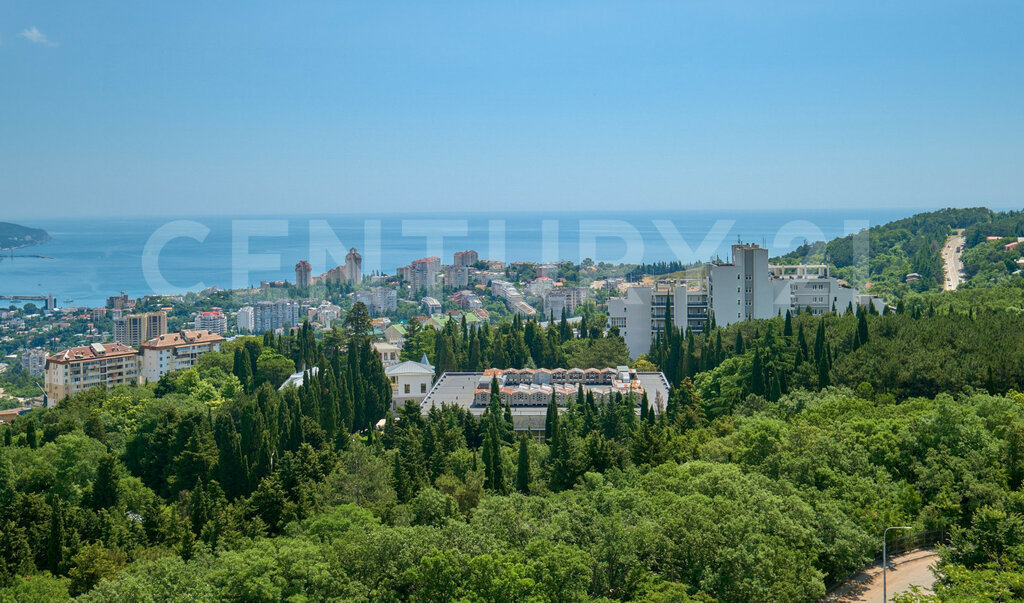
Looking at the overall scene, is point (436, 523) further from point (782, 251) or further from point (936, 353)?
point (782, 251)

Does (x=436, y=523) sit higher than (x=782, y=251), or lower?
lower

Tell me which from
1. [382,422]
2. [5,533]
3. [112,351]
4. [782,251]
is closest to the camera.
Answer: [5,533]

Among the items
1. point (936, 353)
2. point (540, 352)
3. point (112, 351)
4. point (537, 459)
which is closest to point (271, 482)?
point (537, 459)

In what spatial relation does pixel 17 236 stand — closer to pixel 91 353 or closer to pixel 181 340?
pixel 91 353

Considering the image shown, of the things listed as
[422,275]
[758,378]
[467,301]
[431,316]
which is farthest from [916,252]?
[758,378]

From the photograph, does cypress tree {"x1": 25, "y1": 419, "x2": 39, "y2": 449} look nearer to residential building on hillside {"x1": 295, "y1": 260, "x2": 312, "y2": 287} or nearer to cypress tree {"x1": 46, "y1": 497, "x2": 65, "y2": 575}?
cypress tree {"x1": 46, "y1": 497, "x2": 65, "y2": 575}

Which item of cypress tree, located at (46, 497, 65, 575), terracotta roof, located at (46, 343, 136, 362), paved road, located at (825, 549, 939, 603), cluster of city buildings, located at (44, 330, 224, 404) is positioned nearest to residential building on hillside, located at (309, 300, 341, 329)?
cluster of city buildings, located at (44, 330, 224, 404)

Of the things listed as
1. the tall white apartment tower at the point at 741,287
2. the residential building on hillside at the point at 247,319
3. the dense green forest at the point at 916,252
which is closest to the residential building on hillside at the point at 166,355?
the residential building on hillside at the point at 247,319

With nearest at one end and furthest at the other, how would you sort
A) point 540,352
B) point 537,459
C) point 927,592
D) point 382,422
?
point 927,592 → point 537,459 → point 382,422 → point 540,352
